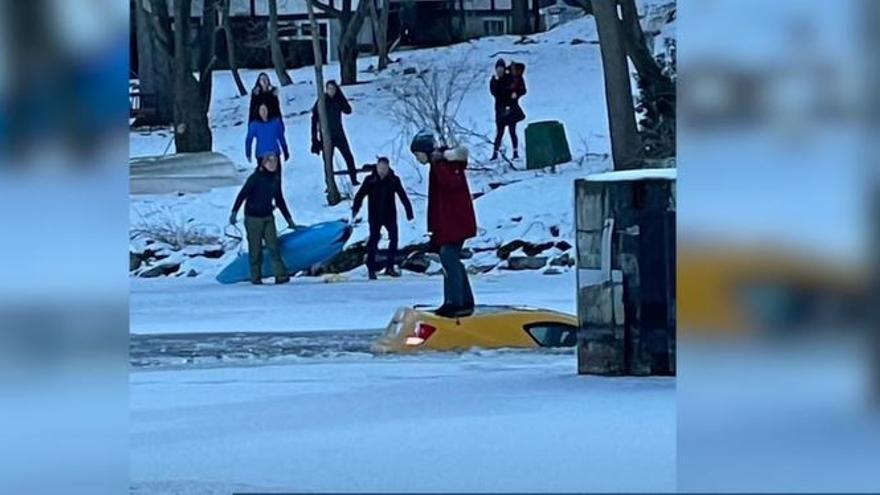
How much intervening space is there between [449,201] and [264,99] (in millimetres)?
511

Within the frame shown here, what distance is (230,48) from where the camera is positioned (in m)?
3.36

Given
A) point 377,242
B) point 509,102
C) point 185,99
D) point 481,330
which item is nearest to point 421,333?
point 481,330

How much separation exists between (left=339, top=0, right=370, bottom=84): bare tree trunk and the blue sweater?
197 millimetres

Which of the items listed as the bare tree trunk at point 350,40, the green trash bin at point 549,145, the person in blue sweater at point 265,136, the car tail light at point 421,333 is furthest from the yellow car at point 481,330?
the bare tree trunk at point 350,40

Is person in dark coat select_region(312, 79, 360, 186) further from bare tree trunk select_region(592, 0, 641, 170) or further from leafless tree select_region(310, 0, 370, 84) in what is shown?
bare tree trunk select_region(592, 0, 641, 170)

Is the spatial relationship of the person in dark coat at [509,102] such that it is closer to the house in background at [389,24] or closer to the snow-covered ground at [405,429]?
the house in background at [389,24]

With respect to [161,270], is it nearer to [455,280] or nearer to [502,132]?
[455,280]

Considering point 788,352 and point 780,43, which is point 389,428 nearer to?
point 788,352

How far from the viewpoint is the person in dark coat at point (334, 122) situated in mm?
3332

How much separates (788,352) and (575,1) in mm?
1199

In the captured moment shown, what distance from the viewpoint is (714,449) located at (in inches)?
92.9

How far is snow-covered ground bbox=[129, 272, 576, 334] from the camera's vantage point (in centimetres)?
329

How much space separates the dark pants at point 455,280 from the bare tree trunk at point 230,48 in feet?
2.07

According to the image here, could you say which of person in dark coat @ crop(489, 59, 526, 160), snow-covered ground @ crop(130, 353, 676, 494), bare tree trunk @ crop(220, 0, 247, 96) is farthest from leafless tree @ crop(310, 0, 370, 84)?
snow-covered ground @ crop(130, 353, 676, 494)
